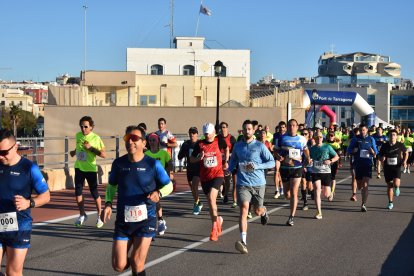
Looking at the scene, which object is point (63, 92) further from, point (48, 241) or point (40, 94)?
point (40, 94)

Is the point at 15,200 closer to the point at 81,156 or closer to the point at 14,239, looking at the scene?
the point at 14,239

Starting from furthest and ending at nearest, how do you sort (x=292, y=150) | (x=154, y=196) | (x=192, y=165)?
(x=192, y=165) → (x=292, y=150) → (x=154, y=196)

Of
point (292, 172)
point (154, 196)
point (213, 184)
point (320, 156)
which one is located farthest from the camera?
point (320, 156)

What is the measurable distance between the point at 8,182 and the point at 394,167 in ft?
37.3

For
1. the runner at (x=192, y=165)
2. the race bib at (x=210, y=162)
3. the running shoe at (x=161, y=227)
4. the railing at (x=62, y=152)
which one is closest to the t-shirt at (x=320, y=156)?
the runner at (x=192, y=165)

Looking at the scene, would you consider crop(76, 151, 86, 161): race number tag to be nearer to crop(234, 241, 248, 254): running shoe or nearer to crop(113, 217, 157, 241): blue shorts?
crop(234, 241, 248, 254): running shoe

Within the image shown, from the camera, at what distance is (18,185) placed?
6.52m

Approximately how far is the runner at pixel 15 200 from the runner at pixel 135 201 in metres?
0.80

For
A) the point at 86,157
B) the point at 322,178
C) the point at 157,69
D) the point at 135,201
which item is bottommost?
the point at 322,178

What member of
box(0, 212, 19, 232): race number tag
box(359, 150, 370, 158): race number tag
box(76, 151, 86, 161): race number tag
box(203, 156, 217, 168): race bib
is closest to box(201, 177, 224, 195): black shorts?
box(203, 156, 217, 168): race bib

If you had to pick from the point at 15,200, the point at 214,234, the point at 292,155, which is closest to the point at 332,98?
the point at 292,155

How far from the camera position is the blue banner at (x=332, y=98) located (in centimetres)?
4575

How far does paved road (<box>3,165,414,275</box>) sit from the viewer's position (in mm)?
8984

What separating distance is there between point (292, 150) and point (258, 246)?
3523 mm
